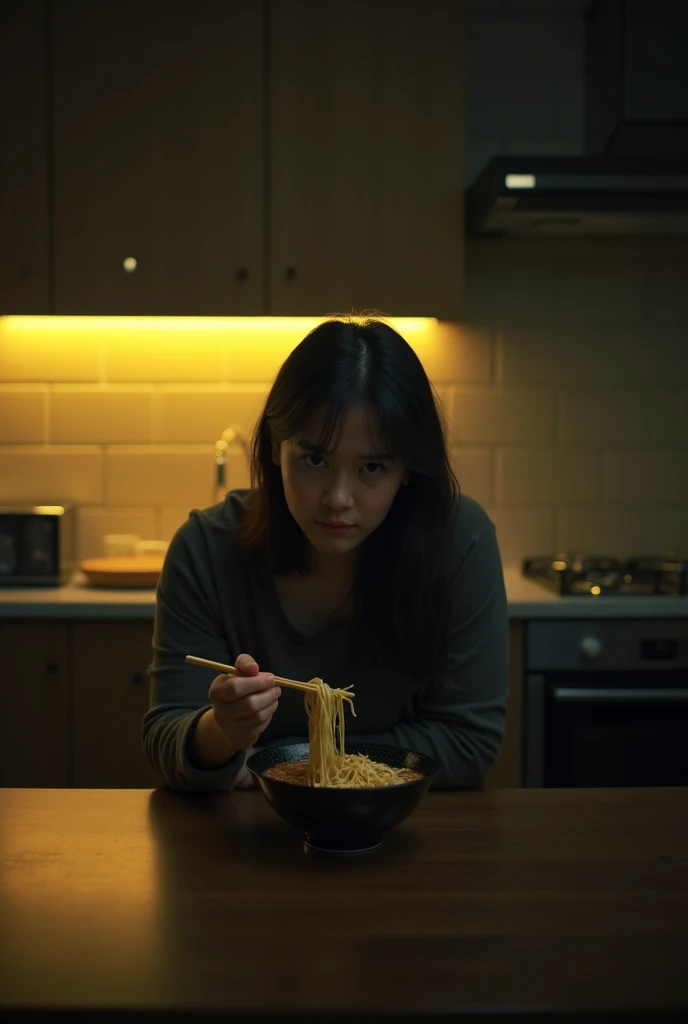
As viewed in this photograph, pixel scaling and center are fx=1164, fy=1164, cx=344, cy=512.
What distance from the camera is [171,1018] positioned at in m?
0.89

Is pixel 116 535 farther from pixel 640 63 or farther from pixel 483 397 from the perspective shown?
pixel 640 63

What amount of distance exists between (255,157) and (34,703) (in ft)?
4.54

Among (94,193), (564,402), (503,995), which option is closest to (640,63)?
(564,402)

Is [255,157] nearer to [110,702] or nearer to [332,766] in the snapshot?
[110,702]

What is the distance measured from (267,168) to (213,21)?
14.1 inches

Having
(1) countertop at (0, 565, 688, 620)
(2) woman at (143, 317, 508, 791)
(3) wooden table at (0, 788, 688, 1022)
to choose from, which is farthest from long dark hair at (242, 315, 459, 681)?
(1) countertop at (0, 565, 688, 620)

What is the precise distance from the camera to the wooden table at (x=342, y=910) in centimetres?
92

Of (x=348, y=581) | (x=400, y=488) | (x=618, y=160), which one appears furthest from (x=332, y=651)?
(x=618, y=160)

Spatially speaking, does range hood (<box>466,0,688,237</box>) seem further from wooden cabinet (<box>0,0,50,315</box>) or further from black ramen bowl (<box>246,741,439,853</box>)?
black ramen bowl (<box>246,741,439,853</box>)

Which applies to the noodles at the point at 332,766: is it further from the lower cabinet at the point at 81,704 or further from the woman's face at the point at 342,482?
the lower cabinet at the point at 81,704

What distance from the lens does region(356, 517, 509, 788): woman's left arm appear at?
5.18 feet

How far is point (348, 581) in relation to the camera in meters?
1.74

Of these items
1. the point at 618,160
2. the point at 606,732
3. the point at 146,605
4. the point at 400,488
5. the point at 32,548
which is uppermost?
the point at 618,160

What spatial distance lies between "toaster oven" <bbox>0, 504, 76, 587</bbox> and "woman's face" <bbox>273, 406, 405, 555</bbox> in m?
1.40
